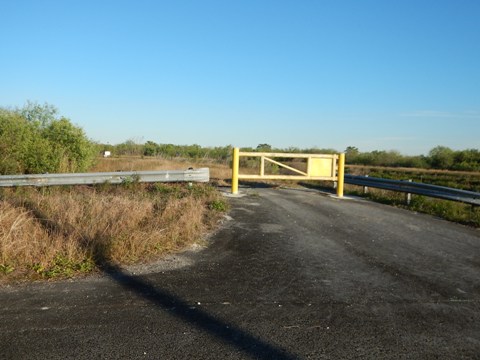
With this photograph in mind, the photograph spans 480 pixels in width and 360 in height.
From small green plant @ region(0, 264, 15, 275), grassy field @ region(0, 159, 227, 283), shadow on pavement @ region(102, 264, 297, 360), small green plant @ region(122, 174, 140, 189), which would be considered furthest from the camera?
small green plant @ region(122, 174, 140, 189)

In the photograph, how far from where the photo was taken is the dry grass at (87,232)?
5.31 metres

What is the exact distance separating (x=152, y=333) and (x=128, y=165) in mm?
15069

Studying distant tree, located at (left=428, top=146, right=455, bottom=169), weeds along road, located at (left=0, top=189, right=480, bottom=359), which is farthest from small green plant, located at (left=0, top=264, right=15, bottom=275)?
distant tree, located at (left=428, top=146, right=455, bottom=169)

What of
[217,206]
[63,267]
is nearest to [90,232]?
[63,267]

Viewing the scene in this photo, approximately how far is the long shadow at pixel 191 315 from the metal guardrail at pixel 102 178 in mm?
6271

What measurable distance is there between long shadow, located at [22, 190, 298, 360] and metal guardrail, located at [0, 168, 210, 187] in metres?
6.27

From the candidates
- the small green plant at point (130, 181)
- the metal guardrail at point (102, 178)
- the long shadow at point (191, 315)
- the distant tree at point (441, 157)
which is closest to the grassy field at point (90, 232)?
the long shadow at point (191, 315)

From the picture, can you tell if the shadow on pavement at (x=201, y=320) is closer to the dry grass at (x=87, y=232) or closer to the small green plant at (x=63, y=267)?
the small green plant at (x=63, y=267)

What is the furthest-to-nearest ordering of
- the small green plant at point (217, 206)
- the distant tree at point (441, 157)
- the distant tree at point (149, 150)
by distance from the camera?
the distant tree at point (441, 157) → the distant tree at point (149, 150) → the small green plant at point (217, 206)

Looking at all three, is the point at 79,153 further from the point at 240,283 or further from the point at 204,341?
the point at 204,341

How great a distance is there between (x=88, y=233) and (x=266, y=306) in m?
3.27

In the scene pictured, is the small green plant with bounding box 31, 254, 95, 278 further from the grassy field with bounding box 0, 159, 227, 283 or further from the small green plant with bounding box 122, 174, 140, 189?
the small green plant with bounding box 122, 174, 140, 189

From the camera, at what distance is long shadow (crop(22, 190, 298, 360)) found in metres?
3.33

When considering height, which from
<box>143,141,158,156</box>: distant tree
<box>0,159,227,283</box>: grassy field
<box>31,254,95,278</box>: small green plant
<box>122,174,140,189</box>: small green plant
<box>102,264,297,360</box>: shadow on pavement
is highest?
<box>143,141,158,156</box>: distant tree
